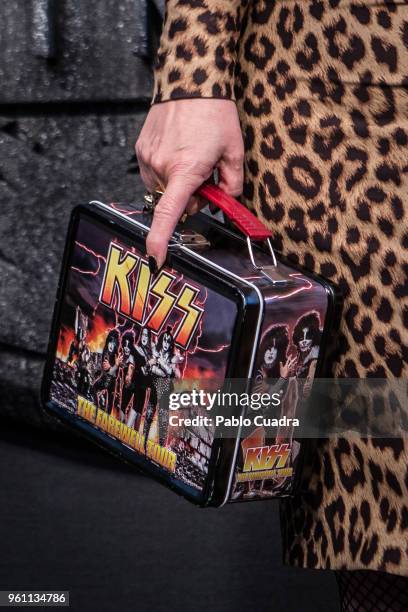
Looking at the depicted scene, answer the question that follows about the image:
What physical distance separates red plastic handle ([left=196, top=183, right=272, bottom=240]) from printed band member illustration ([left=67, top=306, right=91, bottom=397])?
0.68 feet

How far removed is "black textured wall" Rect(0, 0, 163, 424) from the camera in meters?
2.41

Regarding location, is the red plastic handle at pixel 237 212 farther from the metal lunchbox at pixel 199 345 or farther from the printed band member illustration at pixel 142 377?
the printed band member illustration at pixel 142 377

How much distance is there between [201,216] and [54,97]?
137 cm

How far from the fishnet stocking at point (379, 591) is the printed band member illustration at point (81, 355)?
1.21 ft

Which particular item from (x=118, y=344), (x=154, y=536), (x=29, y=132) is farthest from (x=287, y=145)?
(x=29, y=132)

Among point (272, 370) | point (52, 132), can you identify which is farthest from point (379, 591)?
point (52, 132)

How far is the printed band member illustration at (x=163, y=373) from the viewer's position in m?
1.13

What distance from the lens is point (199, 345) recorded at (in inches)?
43.1

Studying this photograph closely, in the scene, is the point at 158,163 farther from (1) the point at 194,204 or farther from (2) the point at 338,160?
(2) the point at 338,160

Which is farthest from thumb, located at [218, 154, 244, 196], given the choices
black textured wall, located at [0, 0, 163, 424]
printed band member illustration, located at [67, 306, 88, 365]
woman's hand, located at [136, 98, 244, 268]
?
black textured wall, located at [0, 0, 163, 424]

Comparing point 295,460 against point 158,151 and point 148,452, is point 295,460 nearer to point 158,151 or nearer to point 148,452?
point 148,452

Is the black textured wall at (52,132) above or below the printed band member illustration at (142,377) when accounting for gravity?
below

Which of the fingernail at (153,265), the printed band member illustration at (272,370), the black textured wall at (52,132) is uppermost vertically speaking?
the fingernail at (153,265)

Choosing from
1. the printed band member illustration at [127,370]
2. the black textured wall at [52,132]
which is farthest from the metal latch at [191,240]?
the black textured wall at [52,132]
